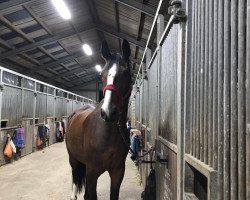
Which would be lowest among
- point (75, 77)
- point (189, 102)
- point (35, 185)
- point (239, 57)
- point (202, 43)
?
point (35, 185)

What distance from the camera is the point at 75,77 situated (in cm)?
2350

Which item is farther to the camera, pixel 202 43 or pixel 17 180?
pixel 17 180

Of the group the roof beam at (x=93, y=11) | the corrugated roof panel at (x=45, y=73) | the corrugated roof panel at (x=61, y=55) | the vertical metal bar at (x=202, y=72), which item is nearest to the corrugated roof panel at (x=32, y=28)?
the roof beam at (x=93, y=11)

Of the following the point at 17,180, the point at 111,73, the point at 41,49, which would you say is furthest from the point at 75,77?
the point at 111,73

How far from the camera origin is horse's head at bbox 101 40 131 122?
8.14ft

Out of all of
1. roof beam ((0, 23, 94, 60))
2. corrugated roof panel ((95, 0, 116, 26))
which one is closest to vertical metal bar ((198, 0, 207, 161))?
corrugated roof panel ((95, 0, 116, 26))

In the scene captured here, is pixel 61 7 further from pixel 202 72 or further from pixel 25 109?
pixel 202 72

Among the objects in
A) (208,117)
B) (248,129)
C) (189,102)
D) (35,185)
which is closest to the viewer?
(248,129)

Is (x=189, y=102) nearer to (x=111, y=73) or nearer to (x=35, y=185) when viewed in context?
(x=111, y=73)

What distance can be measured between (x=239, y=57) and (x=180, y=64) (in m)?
0.73

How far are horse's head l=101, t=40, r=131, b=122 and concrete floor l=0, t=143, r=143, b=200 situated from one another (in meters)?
2.00

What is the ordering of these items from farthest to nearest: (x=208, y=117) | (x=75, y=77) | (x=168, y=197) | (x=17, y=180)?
1. (x=75, y=77)
2. (x=17, y=180)
3. (x=168, y=197)
4. (x=208, y=117)

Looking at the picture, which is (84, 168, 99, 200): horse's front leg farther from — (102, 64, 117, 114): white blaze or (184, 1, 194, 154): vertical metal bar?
(184, 1, 194, 154): vertical metal bar

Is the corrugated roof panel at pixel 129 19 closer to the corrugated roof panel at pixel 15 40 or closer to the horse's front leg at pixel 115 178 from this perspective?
the corrugated roof panel at pixel 15 40
